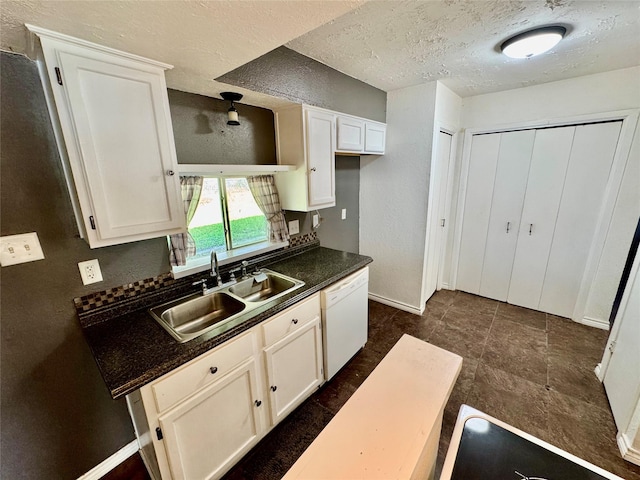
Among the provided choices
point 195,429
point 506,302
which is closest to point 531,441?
point 195,429

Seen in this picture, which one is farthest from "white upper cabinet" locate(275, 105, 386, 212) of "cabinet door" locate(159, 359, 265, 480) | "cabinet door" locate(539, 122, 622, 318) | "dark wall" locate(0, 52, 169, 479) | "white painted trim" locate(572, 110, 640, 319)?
"white painted trim" locate(572, 110, 640, 319)

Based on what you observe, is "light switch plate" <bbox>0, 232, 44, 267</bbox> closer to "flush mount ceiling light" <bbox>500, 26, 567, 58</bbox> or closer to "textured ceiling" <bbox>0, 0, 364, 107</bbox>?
"textured ceiling" <bbox>0, 0, 364, 107</bbox>

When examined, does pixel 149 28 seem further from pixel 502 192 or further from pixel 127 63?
pixel 502 192

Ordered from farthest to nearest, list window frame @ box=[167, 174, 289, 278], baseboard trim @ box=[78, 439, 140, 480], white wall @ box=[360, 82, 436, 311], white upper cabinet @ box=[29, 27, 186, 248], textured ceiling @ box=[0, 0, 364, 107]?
1. white wall @ box=[360, 82, 436, 311]
2. window frame @ box=[167, 174, 289, 278]
3. baseboard trim @ box=[78, 439, 140, 480]
4. white upper cabinet @ box=[29, 27, 186, 248]
5. textured ceiling @ box=[0, 0, 364, 107]

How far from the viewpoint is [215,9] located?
2.90ft

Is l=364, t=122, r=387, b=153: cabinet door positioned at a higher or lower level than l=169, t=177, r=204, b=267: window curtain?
higher

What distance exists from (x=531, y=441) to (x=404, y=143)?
2517 millimetres

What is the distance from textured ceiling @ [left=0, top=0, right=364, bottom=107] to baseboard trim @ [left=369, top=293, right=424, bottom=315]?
2.85 metres

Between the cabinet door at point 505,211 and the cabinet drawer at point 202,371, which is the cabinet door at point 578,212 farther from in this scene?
the cabinet drawer at point 202,371

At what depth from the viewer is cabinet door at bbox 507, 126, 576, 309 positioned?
2.72m

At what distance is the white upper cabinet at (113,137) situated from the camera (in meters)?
1.00

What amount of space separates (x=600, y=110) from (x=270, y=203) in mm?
3145

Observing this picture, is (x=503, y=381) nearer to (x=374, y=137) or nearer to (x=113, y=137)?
(x=374, y=137)

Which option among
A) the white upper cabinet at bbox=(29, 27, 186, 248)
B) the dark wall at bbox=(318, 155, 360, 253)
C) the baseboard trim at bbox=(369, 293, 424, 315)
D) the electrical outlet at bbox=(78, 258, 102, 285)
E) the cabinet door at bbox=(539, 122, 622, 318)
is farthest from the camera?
the baseboard trim at bbox=(369, 293, 424, 315)
